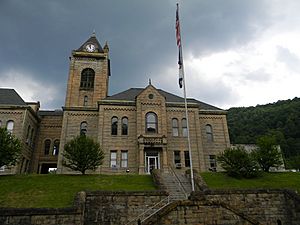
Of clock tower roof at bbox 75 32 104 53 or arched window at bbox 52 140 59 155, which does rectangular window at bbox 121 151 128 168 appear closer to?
arched window at bbox 52 140 59 155

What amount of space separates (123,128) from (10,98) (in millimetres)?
17630

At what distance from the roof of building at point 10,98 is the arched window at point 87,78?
A: 9326mm

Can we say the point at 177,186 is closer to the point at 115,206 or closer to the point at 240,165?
the point at 115,206

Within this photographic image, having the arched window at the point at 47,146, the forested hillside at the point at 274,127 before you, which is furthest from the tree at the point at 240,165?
the forested hillside at the point at 274,127

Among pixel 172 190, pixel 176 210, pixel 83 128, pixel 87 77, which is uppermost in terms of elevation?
pixel 87 77

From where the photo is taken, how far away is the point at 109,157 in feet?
106

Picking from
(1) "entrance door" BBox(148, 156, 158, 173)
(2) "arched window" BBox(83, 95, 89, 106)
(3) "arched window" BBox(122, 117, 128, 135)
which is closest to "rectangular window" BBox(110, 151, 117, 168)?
(3) "arched window" BBox(122, 117, 128, 135)

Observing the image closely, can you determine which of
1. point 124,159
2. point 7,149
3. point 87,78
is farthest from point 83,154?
point 87,78

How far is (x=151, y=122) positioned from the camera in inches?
1358

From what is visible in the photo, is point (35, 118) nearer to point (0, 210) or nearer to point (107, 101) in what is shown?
point (107, 101)

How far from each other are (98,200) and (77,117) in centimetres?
2012

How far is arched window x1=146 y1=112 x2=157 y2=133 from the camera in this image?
34125 mm

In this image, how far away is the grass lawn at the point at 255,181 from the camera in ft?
75.3

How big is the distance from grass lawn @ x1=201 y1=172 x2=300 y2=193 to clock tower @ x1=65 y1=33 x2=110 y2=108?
2233 cm
